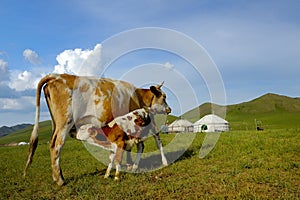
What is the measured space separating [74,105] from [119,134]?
1.71 m

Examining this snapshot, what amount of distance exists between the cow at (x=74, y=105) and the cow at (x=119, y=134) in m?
0.24

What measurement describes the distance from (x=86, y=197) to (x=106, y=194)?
1.56 ft

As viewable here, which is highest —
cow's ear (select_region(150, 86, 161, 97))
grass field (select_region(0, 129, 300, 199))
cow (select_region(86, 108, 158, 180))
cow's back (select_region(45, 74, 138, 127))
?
cow's ear (select_region(150, 86, 161, 97))

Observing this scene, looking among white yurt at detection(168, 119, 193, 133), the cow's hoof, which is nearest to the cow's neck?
the cow's hoof

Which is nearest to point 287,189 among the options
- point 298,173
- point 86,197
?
point 298,173

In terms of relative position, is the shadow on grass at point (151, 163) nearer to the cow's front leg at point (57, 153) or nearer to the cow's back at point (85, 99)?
the cow's front leg at point (57, 153)

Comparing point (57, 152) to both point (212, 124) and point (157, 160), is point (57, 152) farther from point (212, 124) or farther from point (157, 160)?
point (212, 124)

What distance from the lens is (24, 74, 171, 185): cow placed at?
8.90m

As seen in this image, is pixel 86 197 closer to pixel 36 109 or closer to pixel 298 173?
pixel 36 109

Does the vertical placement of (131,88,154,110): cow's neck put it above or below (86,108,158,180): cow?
above

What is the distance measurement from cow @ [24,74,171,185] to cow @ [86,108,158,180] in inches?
9.5

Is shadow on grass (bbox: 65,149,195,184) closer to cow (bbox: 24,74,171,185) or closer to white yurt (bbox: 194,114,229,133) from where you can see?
cow (bbox: 24,74,171,185)

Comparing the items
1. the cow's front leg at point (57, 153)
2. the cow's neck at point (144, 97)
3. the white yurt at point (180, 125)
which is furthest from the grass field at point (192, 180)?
the white yurt at point (180, 125)

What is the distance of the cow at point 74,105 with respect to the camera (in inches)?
350
